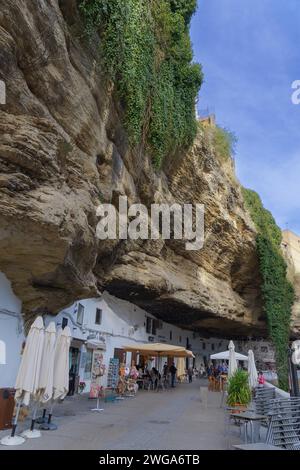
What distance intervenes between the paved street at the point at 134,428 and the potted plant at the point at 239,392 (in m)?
0.78

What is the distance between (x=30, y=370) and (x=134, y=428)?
11.3 ft

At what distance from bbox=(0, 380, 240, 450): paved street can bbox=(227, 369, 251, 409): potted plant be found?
780 mm

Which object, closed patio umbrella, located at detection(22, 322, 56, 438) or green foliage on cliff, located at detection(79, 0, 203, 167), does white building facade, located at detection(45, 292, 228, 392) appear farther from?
green foliage on cliff, located at detection(79, 0, 203, 167)

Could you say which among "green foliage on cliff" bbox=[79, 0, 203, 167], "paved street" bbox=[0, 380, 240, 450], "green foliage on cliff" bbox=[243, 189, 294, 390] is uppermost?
"green foliage on cliff" bbox=[79, 0, 203, 167]

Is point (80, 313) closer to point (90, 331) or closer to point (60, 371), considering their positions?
point (90, 331)

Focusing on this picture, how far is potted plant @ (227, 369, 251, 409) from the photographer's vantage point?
12.5m

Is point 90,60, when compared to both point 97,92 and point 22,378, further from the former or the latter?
point 22,378

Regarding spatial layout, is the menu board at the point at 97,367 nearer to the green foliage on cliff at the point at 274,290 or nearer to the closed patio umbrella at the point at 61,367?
the closed patio umbrella at the point at 61,367

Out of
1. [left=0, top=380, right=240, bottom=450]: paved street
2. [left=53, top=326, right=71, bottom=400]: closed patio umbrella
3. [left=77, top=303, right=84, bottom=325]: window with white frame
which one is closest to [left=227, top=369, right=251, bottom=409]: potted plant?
[left=0, top=380, right=240, bottom=450]: paved street

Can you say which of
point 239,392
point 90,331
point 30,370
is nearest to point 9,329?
point 30,370

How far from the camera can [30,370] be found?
314 inches


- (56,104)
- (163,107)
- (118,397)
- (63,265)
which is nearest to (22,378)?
(63,265)

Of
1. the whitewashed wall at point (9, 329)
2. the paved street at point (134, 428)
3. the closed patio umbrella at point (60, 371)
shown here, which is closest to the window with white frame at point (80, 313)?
the paved street at point (134, 428)

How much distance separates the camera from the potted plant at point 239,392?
1247cm
